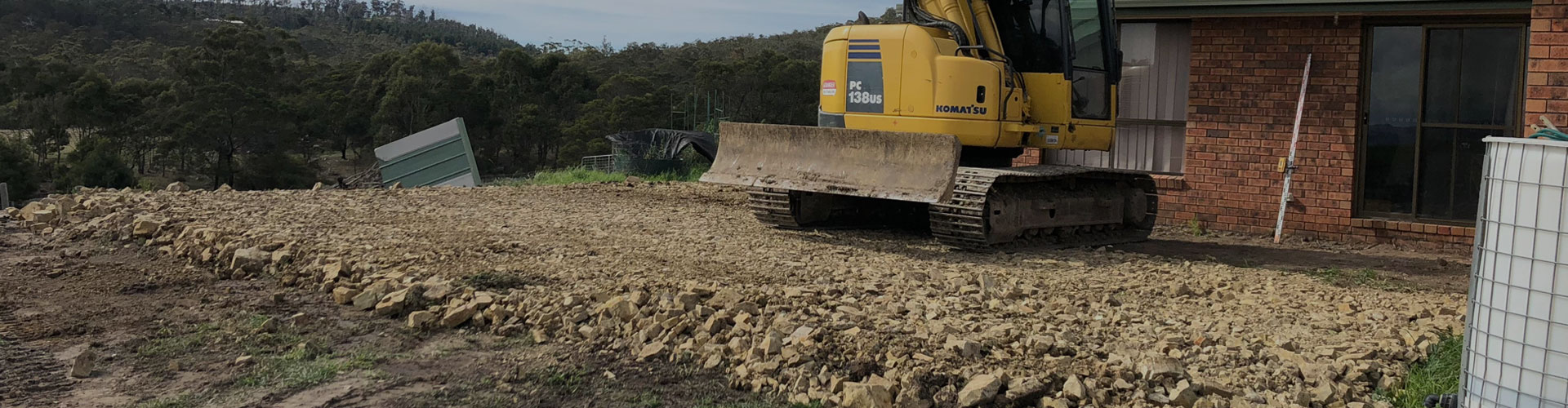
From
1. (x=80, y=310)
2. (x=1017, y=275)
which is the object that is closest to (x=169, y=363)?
(x=80, y=310)

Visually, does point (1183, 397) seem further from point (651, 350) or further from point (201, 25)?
point (201, 25)

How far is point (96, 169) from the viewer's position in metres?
32.4

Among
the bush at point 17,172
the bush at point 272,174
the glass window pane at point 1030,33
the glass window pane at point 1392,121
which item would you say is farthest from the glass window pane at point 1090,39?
the bush at point 272,174

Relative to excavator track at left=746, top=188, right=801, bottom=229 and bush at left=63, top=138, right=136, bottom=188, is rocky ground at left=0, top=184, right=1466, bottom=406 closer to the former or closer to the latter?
excavator track at left=746, top=188, right=801, bottom=229

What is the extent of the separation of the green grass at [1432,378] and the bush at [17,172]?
97.8 feet

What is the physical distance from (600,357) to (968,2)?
4.93 metres

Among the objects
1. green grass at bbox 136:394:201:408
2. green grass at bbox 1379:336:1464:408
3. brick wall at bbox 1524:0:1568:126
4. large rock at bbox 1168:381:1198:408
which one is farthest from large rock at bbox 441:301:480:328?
brick wall at bbox 1524:0:1568:126

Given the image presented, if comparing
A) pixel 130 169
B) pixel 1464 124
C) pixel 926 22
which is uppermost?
pixel 926 22

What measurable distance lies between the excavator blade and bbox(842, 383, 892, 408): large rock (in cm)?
381

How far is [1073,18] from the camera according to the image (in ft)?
32.2

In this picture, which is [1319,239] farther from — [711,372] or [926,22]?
[711,372]

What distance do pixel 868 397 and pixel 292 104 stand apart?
4231 cm

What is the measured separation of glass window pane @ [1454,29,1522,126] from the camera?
9609 mm

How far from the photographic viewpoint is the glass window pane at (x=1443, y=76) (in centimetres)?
984
